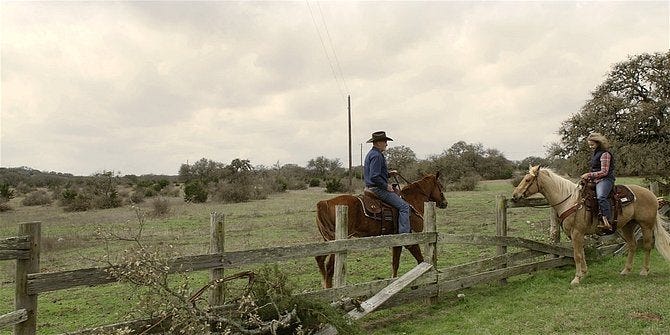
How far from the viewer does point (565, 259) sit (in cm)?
1017

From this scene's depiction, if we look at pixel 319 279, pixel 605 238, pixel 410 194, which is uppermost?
pixel 410 194

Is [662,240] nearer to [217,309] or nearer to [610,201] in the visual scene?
[610,201]

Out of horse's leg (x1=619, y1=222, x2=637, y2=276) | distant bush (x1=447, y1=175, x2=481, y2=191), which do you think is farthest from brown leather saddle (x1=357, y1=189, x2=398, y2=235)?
distant bush (x1=447, y1=175, x2=481, y2=191)

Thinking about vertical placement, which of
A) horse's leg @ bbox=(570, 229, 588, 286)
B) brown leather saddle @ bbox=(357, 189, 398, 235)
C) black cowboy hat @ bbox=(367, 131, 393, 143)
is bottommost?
horse's leg @ bbox=(570, 229, 588, 286)

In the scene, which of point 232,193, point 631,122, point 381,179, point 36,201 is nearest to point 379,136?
point 381,179

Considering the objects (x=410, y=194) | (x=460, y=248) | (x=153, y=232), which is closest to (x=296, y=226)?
(x=153, y=232)

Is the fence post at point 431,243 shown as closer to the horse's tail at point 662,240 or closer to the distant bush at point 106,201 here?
the horse's tail at point 662,240

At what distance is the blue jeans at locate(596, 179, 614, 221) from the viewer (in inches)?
350

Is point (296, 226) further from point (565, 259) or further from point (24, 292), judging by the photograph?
point (24, 292)

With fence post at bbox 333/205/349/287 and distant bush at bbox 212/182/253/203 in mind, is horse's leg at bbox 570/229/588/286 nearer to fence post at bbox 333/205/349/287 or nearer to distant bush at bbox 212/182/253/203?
fence post at bbox 333/205/349/287

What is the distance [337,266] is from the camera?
23.2 feet

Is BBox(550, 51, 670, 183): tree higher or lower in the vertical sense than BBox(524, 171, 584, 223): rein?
higher

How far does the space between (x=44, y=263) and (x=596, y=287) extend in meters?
13.4

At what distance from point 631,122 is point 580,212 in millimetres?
16872
